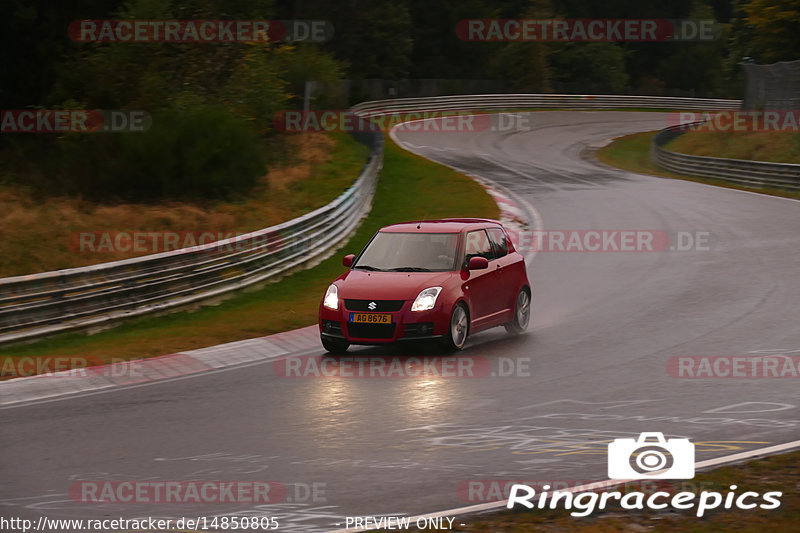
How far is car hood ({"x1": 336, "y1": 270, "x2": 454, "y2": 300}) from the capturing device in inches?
498

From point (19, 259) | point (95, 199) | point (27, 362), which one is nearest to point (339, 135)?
point (95, 199)

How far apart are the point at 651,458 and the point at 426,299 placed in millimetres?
5111

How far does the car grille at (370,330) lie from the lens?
12562 millimetres

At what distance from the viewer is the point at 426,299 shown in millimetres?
12578

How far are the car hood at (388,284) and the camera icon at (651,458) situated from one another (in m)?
4.59

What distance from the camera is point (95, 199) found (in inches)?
1045

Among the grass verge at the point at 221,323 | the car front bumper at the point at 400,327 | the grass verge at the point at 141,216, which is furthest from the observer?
the grass verge at the point at 141,216

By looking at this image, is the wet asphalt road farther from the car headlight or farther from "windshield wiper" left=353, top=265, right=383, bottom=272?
"windshield wiper" left=353, top=265, right=383, bottom=272

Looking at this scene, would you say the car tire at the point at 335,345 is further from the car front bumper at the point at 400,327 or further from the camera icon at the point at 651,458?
the camera icon at the point at 651,458

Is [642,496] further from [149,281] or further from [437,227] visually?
[149,281]

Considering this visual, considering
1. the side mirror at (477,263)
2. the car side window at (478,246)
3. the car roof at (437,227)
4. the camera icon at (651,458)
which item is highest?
the car roof at (437,227)

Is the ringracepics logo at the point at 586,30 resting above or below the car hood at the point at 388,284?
above

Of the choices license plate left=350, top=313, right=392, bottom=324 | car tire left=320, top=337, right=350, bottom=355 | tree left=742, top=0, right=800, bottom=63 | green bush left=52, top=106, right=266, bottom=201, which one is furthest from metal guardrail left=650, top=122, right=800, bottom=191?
license plate left=350, top=313, right=392, bottom=324

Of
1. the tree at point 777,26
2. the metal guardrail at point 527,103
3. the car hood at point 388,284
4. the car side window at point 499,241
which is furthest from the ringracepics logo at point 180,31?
the car hood at point 388,284
